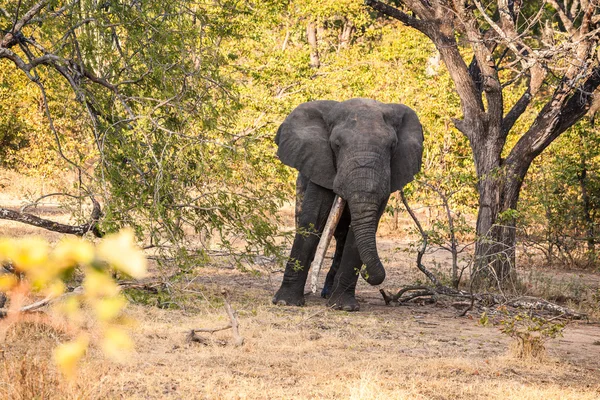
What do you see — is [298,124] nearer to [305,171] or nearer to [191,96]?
[305,171]

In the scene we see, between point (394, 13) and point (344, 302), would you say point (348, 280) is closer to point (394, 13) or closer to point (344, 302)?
point (344, 302)

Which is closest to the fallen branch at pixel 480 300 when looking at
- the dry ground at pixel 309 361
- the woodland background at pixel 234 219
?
the woodland background at pixel 234 219

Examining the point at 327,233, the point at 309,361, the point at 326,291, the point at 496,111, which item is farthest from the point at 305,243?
the point at 496,111

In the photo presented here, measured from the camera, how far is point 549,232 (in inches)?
655

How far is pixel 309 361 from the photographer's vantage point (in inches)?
270

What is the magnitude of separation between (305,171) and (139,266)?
9008 millimetres

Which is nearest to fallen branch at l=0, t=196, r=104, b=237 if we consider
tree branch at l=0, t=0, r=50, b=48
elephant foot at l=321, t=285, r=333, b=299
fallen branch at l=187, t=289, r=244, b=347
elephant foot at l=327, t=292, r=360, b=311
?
fallen branch at l=187, t=289, r=244, b=347

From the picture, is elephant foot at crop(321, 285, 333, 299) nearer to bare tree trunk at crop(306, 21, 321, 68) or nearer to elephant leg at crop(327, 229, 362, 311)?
elephant leg at crop(327, 229, 362, 311)

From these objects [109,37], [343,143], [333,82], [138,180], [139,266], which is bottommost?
[139,266]

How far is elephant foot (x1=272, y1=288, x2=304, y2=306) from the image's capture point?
10297 millimetres

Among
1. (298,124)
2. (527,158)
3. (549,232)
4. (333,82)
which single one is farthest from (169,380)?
(333,82)

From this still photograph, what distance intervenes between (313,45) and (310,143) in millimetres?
15798

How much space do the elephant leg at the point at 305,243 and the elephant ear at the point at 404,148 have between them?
0.87 m

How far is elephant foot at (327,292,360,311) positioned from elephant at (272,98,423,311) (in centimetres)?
1
